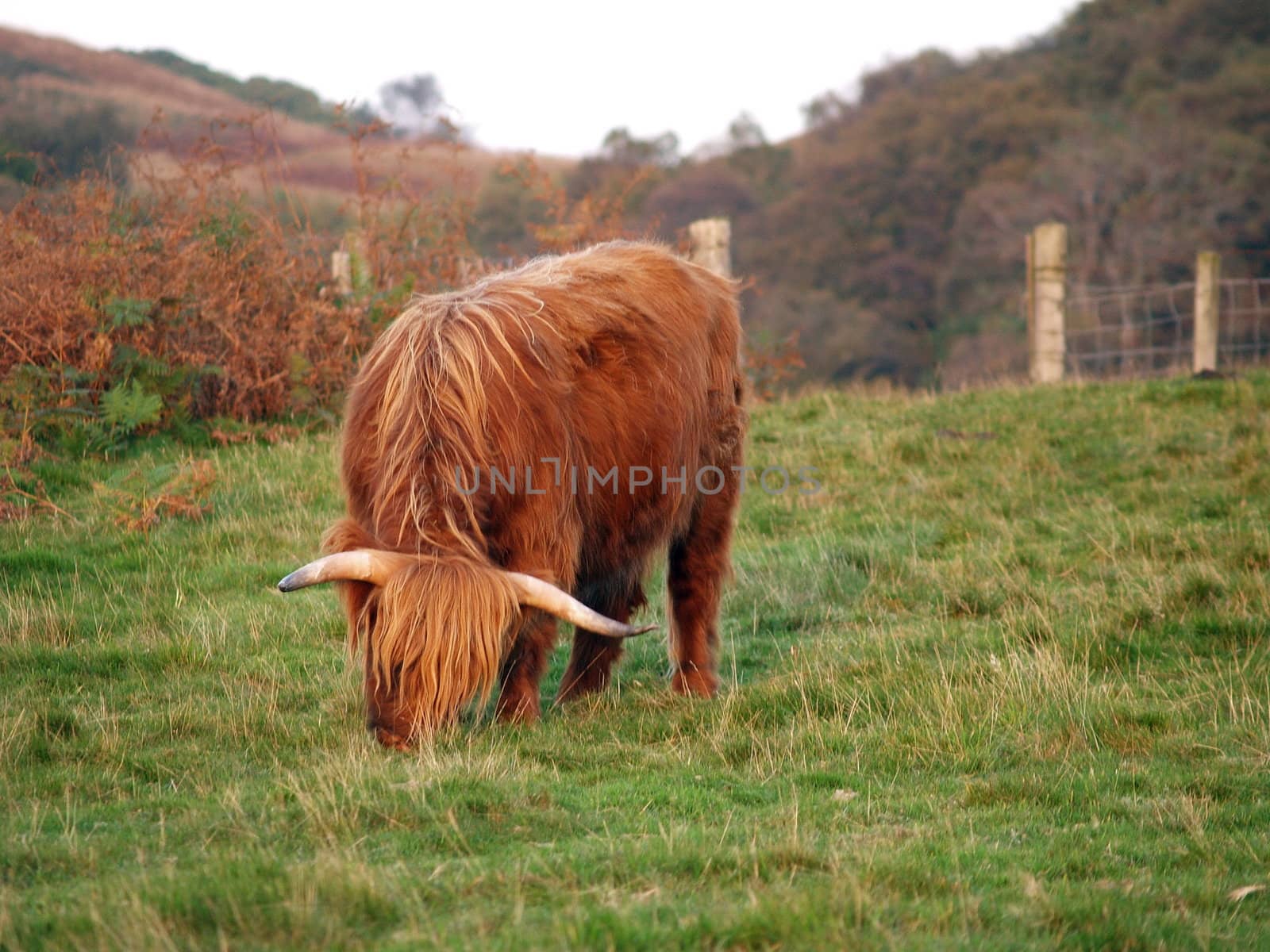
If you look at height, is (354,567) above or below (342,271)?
Answer: below

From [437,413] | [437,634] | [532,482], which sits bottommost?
[437,634]

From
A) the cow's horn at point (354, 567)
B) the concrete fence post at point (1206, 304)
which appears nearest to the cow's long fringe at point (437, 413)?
the cow's horn at point (354, 567)

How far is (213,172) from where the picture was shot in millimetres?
11461

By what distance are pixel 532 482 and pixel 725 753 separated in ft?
4.03

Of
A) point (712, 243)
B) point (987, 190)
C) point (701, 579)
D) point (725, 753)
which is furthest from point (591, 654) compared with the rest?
point (987, 190)

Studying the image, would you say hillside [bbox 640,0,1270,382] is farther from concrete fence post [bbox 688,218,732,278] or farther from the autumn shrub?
the autumn shrub

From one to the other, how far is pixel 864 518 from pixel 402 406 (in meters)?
4.77

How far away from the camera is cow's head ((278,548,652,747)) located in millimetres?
4398

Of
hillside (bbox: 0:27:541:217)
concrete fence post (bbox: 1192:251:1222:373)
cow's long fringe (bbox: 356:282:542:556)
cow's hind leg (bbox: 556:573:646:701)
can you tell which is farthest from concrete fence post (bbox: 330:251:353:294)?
concrete fence post (bbox: 1192:251:1222:373)

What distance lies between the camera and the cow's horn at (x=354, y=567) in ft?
14.5

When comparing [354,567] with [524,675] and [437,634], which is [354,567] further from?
[524,675]

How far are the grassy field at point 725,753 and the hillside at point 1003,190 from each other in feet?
71.0

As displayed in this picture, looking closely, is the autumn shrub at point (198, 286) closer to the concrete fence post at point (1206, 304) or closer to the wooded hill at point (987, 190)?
the concrete fence post at point (1206, 304)

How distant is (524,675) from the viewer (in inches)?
201
